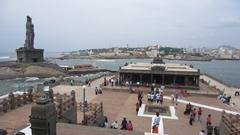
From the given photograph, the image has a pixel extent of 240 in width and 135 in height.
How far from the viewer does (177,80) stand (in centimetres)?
3791

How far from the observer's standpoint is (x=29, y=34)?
81.0 m

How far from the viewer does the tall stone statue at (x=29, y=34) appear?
8006 centimetres

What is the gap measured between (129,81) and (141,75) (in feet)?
6.32

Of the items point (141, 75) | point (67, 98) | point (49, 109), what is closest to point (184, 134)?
point (67, 98)

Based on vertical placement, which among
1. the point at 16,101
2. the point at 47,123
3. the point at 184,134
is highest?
the point at 47,123

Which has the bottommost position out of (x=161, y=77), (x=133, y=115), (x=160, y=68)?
(x=133, y=115)

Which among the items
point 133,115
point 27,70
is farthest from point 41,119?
point 27,70

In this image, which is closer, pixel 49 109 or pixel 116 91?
pixel 49 109

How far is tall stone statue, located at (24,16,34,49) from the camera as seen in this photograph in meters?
80.1

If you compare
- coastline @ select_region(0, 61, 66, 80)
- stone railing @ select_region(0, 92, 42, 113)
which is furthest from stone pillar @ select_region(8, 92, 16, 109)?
coastline @ select_region(0, 61, 66, 80)

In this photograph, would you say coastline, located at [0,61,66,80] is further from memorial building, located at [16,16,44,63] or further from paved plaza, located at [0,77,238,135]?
paved plaza, located at [0,77,238,135]

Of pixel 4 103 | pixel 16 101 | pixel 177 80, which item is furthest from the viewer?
pixel 177 80

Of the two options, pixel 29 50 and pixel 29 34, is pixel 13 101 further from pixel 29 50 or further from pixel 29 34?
pixel 29 50

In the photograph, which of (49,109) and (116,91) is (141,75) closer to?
(116,91)
